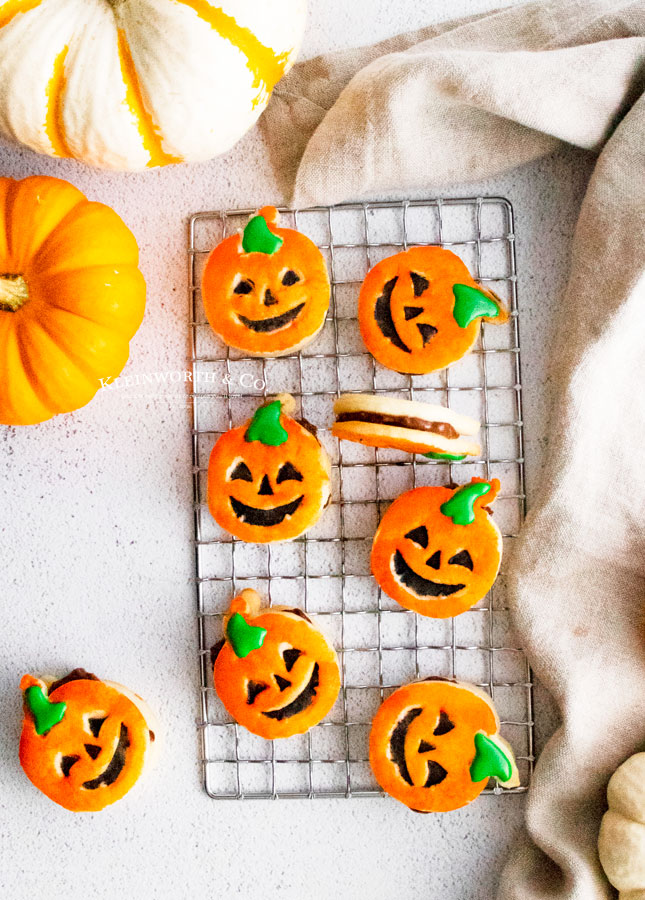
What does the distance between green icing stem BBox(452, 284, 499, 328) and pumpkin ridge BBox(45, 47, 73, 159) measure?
0.60m

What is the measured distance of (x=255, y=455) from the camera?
121 centimetres

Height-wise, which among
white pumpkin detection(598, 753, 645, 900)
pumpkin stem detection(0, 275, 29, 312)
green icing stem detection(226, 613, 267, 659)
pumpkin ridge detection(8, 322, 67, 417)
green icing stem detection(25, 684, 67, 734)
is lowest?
white pumpkin detection(598, 753, 645, 900)

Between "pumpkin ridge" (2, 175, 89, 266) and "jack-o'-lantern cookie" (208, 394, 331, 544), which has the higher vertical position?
"pumpkin ridge" (2, 175, 89, 266)

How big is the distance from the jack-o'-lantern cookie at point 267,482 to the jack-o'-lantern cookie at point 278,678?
139 millimetres

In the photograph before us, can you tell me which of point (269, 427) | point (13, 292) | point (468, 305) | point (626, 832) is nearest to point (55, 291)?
point (13, 292)

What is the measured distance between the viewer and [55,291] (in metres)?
1.15

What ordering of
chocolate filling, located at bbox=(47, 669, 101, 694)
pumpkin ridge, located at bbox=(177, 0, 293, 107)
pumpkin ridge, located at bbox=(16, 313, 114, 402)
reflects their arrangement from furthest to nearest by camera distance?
chocolate filling, located at bbox=(47, 669, 101, 694) < pumpkin ridge, located at bbox=(16, 313, 114, 402) < pumpkin ridge, located at bbox=(177, 0, 293, 107)

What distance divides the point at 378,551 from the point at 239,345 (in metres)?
0.38

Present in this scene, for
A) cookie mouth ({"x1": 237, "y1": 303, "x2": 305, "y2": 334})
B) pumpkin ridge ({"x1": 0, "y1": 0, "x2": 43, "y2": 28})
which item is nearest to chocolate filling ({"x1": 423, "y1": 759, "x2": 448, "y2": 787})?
cookie mouth ({"x1": 237, "y1": 303, "x2": 305, "y2": 334})

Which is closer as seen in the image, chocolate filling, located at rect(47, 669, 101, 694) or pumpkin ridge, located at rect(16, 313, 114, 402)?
pumpkin ridge, located at rect(16, 313, 114, 402)

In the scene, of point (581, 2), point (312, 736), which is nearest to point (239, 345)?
point (312, 736)

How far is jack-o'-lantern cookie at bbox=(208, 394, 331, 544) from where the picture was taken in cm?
120

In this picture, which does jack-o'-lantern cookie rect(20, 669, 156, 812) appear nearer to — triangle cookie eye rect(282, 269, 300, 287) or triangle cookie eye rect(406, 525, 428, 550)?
triangle cookie eye rect(406, 525, 428, 550)

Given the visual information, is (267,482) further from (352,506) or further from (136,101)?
(136,101)
